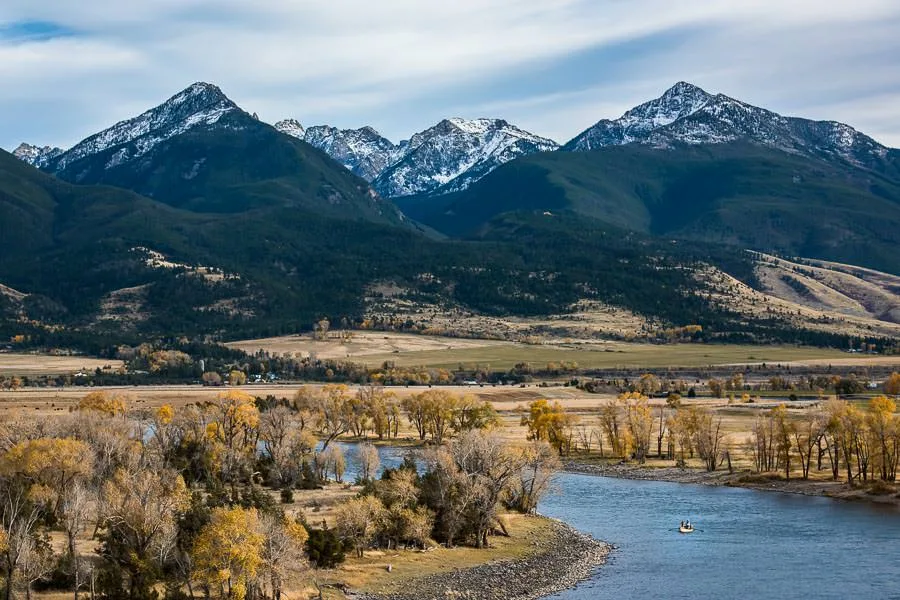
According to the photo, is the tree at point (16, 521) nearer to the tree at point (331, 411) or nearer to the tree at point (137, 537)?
the tree at point (137, 537)

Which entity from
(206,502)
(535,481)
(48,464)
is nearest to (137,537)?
(206,502)

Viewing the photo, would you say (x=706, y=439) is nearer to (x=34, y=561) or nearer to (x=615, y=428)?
(x=615, y=428)

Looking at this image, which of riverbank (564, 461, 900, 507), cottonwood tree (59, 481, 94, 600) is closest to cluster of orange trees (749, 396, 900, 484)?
riverbank (564, 461, 900, 507)

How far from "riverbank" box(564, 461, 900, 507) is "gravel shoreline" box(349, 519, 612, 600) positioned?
37.6 m

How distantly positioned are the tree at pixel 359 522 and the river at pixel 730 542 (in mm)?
16852

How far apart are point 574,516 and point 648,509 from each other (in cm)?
887

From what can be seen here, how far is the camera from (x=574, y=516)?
114m

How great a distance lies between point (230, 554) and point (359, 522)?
63.7 feet

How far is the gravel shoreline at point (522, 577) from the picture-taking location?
262ft

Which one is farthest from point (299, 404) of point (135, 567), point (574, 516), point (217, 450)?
point (135, 567)

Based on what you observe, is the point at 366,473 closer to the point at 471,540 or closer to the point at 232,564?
the point at 471,540

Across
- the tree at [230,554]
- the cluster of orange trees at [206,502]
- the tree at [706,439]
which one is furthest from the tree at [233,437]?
the tree at [706,439]

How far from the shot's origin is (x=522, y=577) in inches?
3403

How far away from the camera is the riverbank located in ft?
395
